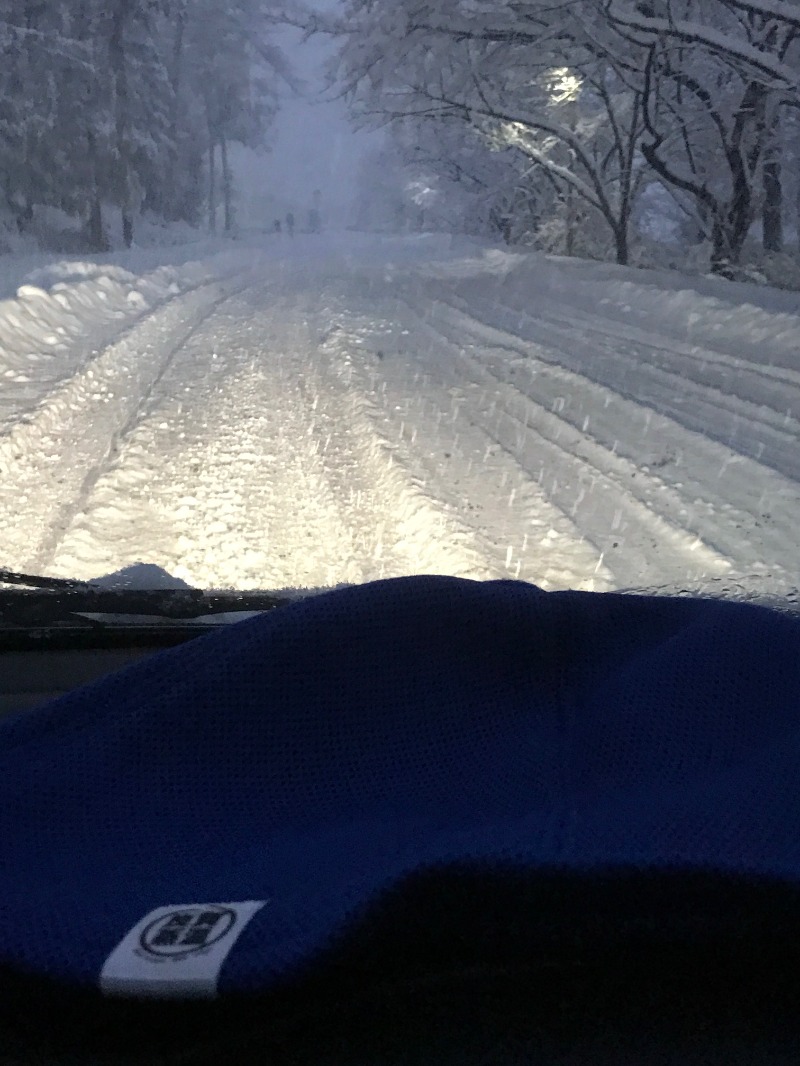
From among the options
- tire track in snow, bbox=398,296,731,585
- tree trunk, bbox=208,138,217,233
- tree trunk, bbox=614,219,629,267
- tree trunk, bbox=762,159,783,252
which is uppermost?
tree trunk, bbox=208,138,217,233

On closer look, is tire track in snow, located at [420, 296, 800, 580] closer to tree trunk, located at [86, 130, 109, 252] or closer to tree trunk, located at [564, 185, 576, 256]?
tree trunk, located at [86, 130, 109, 252]

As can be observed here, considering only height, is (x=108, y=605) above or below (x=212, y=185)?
below

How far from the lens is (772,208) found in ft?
61.4

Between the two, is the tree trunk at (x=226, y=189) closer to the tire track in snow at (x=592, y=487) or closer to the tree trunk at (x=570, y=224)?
the tree trunk at (x=570, y=224)

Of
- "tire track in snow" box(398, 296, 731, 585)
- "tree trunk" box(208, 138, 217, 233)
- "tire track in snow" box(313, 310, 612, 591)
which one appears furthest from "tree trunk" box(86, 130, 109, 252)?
"tire track in snow" box(398, 296, 731, 585)

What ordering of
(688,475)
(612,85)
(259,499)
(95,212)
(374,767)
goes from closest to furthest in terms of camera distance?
(374,767)
(259,499)
(688,475)
(95,212)
(612,85)

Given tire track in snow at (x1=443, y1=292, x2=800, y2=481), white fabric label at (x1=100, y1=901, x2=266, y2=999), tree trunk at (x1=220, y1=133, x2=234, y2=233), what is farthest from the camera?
tree trunk at (x1=220, y1=133, x2=234, y2=233)

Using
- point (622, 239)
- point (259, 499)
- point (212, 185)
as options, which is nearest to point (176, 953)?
point (259, 499)

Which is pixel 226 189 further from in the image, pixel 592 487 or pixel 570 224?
pixel 592 487

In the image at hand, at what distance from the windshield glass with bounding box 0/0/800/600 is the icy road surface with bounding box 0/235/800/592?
27 mm

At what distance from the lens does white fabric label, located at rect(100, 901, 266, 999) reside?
0.98 metres

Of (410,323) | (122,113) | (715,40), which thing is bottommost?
(410,323)

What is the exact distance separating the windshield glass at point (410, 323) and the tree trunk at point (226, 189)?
1996 mm

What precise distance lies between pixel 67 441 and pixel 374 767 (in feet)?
14.0
